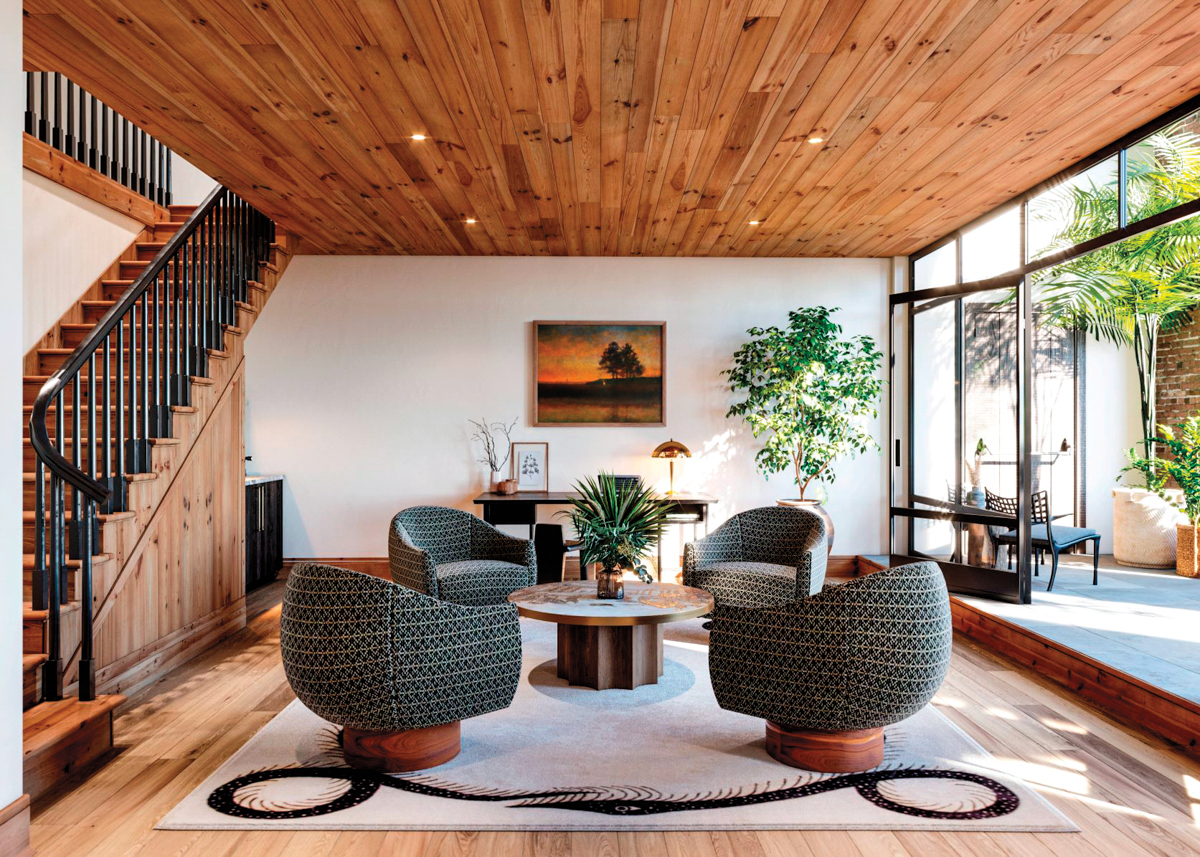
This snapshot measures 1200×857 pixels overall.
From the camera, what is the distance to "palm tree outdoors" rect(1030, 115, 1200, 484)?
414 centimetres

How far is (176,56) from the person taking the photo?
3246mm

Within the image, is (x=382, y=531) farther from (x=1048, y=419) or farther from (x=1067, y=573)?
(x=1048, y=419)

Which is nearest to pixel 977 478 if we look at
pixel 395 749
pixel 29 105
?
pixel 395 749

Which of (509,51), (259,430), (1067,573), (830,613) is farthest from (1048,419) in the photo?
(259,430)

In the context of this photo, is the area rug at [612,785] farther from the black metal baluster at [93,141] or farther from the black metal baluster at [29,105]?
the black metal baluster at [93,141]

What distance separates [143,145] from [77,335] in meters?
1.88

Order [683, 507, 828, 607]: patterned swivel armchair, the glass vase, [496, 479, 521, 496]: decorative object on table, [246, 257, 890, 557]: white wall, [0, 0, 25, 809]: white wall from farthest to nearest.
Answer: [246, 257, 890, 557]: white wall < [496, 479, 521, 496]: decorative object on table < [683, 507, 828, 607]: patterned swivel armchair < the glass vase < [0, 0, 25, 809]: white wall

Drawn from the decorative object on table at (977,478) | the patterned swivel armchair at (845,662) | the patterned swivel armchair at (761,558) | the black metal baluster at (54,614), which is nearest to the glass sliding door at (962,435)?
the decorative object on table at (977,478)

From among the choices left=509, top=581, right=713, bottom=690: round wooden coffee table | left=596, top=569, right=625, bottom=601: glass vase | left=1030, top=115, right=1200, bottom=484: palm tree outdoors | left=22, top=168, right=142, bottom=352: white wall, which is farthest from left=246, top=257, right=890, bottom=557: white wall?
left=596, top=569, right=625, bottom=601: glass vase

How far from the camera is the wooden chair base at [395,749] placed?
2957 millimetres

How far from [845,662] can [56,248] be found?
207 inches

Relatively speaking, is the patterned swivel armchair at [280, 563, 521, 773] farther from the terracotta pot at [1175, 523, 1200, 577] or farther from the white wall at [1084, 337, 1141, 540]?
the white wall at [1084, 337, 1141, 540]

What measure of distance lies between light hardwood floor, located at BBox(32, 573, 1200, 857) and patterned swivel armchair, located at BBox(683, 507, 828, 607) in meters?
0.91

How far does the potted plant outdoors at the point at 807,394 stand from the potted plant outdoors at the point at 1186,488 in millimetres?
2231
